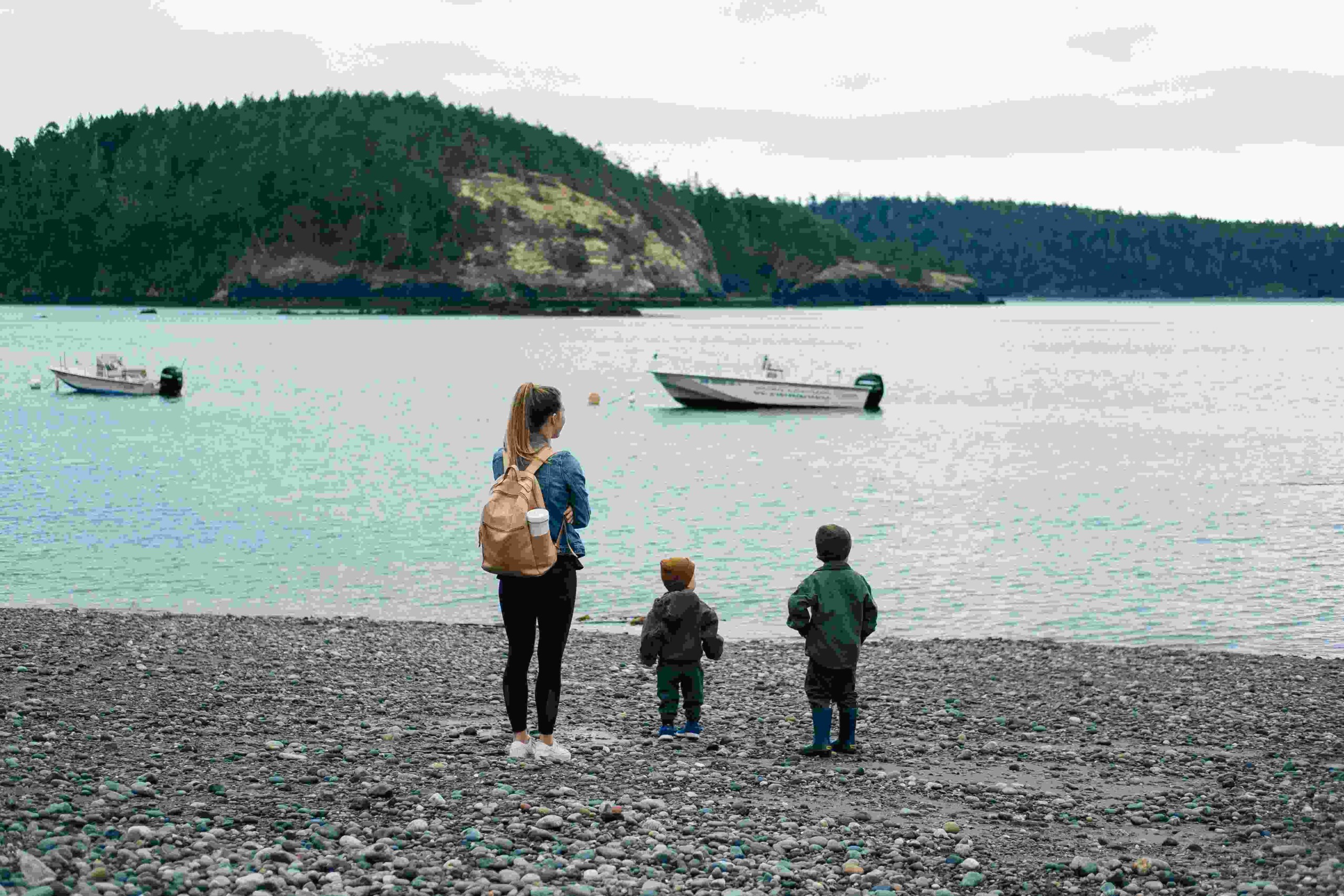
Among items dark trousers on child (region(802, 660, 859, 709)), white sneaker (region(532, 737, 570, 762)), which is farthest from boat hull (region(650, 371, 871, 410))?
white sneaker (region(532, 737, 570, 762))

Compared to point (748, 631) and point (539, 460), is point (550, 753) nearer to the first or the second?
point (539, 460)

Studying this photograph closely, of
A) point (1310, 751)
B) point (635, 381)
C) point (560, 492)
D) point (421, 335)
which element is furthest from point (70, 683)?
point (421, 335)

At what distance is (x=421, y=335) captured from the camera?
145 meters

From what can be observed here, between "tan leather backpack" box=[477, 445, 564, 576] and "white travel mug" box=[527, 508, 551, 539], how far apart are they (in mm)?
19

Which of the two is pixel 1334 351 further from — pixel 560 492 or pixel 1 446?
pixel 560 492

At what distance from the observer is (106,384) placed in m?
61.4

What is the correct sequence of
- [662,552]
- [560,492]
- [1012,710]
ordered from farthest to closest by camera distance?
[662,552] → [1012,710] → [560,492]

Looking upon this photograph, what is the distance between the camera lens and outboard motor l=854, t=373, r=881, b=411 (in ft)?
194

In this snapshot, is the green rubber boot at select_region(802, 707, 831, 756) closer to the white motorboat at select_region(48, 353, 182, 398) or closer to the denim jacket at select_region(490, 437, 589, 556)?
the denim jacket at select_region(490, 437, 589, 556)

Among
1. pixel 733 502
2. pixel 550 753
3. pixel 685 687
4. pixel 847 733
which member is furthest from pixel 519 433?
pixel 733 502

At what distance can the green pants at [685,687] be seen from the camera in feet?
31.0

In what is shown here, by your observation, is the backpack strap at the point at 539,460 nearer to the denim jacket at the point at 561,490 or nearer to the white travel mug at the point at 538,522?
the denim jacket at the point at 561,490

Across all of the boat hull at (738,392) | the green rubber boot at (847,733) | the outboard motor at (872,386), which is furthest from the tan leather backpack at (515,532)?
the outboard motor at (872,386)

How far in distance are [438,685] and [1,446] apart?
35.8 metres
